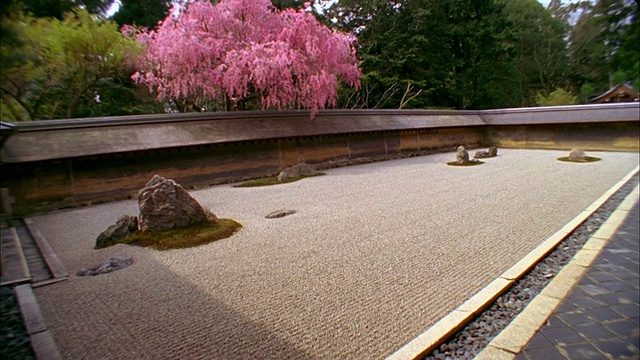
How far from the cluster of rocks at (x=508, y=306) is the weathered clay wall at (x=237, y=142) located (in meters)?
5.46

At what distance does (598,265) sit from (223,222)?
14.4 feet

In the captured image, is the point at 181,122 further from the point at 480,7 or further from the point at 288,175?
the point at 480,7

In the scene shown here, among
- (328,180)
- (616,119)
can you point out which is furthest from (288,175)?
(616,119)

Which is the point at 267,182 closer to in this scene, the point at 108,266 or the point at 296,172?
the point at 296,172

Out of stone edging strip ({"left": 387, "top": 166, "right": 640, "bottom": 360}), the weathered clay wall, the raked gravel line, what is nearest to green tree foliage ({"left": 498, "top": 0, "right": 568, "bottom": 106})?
the weathered clay wall

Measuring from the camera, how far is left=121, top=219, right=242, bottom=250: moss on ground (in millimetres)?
4094

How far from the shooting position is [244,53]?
9.82m

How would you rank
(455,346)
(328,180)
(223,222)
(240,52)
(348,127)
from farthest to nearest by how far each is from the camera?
(348,127)
(240,52)
(328,180)
(223,222)
(455,346)

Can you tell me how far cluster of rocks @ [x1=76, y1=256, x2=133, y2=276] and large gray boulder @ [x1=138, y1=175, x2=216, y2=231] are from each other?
81cm

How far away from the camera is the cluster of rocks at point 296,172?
900cm

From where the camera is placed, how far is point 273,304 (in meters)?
2.62

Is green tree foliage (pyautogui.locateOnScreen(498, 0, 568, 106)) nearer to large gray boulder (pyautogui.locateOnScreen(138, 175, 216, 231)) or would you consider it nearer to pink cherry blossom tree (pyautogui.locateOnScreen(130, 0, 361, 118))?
pink cherry blossom tree (pyautogui.locateOnScreen(130, 0, 361, 118))

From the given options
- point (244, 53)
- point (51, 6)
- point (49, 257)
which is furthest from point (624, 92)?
point (244, 53)

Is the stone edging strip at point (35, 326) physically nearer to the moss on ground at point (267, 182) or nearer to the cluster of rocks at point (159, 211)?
the cluster of rocks at point (159, 211)
